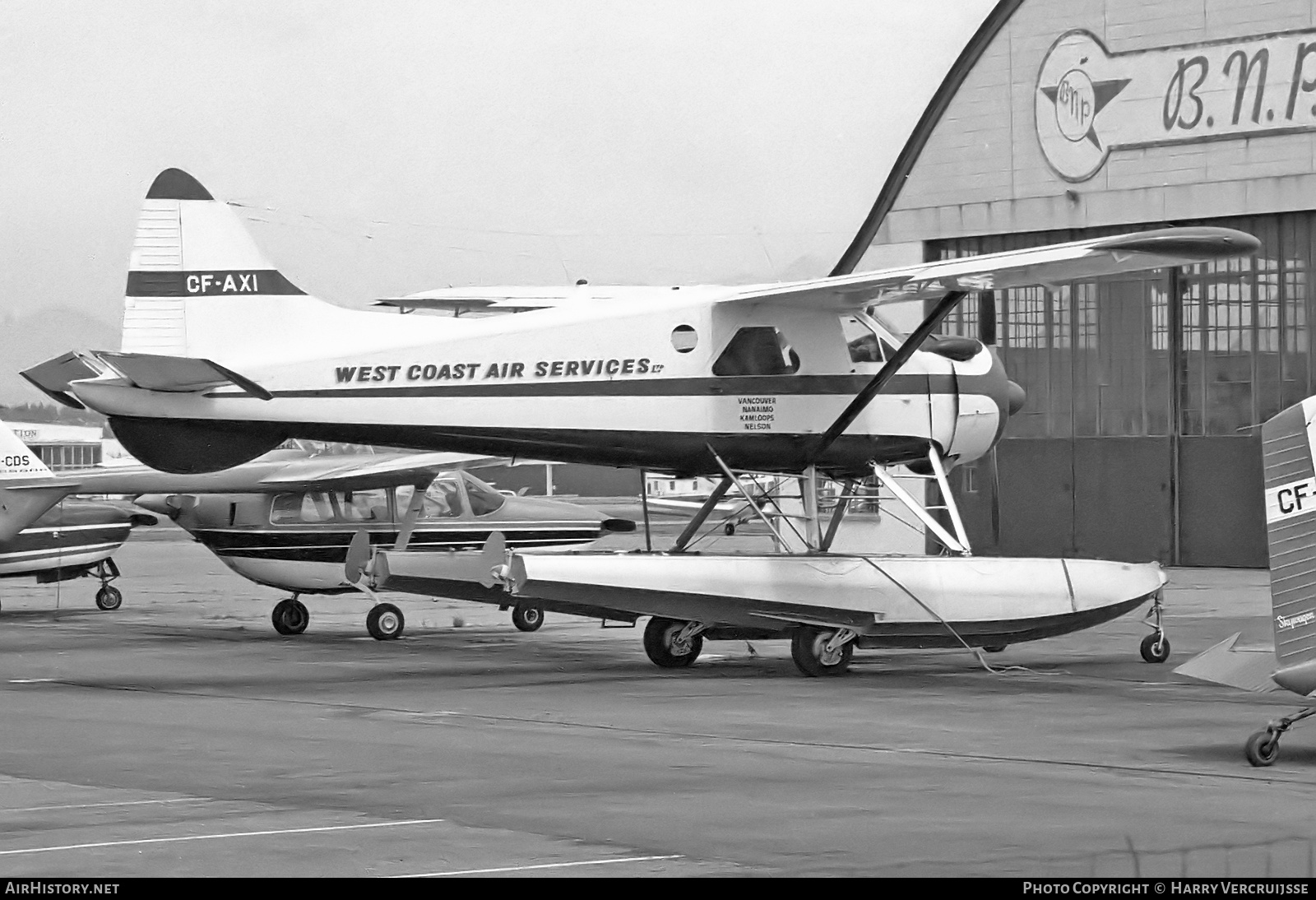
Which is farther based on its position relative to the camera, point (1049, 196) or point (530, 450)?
point (1049, 196)

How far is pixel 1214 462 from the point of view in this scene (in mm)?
30969

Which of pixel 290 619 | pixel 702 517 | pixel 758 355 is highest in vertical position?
pixel 758 355

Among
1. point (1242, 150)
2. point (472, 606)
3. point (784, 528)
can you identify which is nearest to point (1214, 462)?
point (1242, 150)

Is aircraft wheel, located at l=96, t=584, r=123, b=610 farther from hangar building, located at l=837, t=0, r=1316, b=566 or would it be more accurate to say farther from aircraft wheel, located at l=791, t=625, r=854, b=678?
aircraft wheel, located at l=791, t=625, r=854, b=678

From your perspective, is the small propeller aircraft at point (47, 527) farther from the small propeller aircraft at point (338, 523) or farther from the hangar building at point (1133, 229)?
the hangar building at point (1133, 229)

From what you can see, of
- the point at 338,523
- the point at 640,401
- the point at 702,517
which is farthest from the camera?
the point at 338,523

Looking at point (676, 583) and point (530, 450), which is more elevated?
point (530, 450)

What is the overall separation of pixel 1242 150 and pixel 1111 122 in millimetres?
2536

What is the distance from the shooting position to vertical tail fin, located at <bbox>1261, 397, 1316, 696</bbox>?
31.3 ft

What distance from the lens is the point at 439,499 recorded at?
71.5ft

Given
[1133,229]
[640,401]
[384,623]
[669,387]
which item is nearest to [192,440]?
[640,401]

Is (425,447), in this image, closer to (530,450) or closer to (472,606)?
(530,450)

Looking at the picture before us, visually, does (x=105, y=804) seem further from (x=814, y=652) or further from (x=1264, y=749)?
(x=814, y=652)

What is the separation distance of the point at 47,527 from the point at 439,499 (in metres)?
7.93
